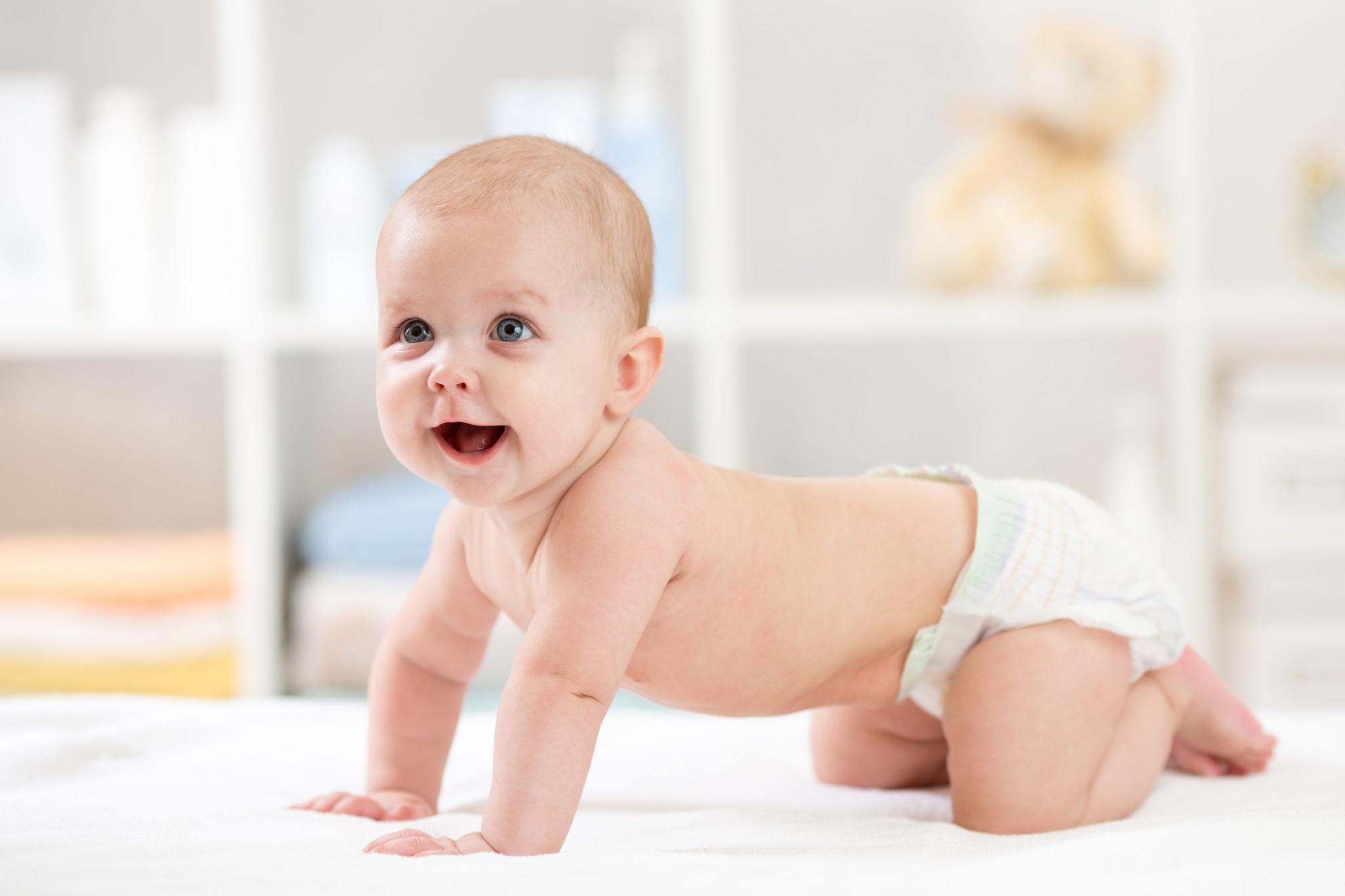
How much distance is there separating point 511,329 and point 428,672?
28 cm

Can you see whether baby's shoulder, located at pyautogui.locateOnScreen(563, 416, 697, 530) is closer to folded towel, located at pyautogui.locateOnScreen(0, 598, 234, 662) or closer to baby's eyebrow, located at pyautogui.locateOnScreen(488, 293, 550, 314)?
baby's eyebrow, located at pyautogui.locateOnScreen(488, 293, 550, 314)

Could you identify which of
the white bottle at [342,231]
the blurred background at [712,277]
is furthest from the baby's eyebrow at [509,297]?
the white bottle at [342,231]

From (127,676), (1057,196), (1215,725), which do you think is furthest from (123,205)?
(1215,725)

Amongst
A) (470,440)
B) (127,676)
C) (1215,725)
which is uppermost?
(470,440)

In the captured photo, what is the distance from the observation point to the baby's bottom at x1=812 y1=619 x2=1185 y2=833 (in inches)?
29.2

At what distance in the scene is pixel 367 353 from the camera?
209 cm

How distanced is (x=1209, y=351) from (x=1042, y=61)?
489 millimetres

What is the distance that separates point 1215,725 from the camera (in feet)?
2.75

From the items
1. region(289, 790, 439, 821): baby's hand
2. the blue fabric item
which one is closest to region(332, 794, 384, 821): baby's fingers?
region(289, 790, 439, 821): baby's hand

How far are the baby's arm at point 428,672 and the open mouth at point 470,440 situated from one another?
146 millimetres

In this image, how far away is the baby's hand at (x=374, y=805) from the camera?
74 centimetres

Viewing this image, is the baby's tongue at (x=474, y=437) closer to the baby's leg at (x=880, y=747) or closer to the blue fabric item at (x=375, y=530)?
the baby's leg at (x=880, y=747)

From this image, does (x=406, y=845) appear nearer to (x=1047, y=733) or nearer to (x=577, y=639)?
(x=577, y=639)

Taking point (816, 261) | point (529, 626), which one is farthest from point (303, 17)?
point (529, 626)
